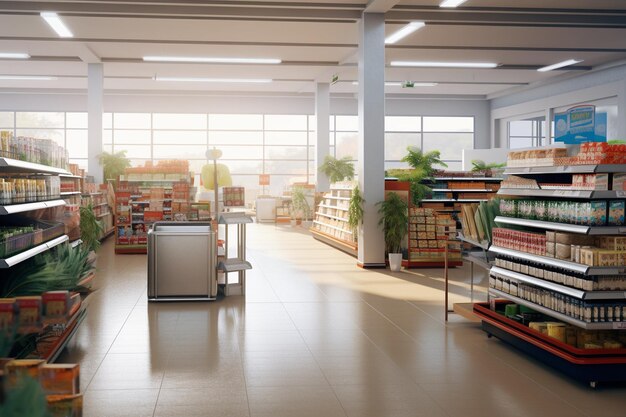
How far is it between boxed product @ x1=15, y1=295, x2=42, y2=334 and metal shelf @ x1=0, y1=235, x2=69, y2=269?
2.19 m

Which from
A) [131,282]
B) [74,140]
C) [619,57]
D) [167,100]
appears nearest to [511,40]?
[619,57]

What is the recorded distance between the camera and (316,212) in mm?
18359

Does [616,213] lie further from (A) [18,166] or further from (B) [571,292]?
(A) [18,166]

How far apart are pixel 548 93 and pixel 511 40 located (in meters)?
7.27

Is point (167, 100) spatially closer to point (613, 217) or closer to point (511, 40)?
point (511, 40)

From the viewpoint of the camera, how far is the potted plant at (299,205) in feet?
72.4

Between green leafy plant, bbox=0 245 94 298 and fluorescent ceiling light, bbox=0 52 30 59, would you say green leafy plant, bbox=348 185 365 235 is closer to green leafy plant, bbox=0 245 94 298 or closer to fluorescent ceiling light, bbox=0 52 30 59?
green leafy plant, bbox=0 245 94 298

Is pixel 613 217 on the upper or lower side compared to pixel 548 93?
lower

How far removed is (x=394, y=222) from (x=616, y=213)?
6681mm

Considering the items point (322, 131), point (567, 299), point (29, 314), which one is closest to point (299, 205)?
point (322, 131)

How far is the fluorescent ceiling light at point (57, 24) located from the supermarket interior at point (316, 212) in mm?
116

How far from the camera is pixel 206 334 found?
21.8ft

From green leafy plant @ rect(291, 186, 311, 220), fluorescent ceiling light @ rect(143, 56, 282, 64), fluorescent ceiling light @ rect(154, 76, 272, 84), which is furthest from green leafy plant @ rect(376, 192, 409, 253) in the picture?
green leafy plant @ rect(291, 186, 311, 220)

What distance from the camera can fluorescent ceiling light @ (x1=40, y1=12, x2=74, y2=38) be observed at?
1222 centimetres
